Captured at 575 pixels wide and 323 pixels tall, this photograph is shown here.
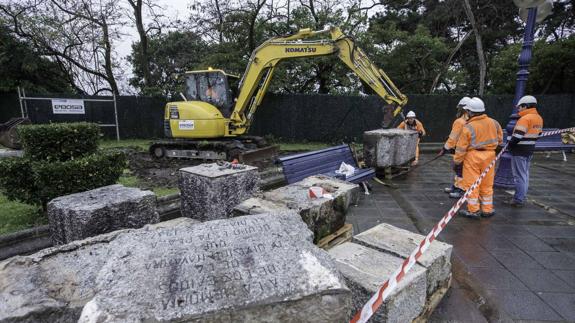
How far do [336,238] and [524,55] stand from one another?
4970 mm

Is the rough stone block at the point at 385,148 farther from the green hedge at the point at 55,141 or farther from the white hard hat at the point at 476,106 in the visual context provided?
the green hedge at the point at 55,141

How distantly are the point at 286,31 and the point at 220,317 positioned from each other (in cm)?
1600

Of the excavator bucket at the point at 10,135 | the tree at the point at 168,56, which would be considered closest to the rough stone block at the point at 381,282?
the excavator bucket at the point at 10,135

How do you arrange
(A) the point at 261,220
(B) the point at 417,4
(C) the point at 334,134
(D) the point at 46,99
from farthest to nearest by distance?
(B) the point at 417,4, (C) the point at 334,134, (D) the point at 46,99, (A) the point at 261,220

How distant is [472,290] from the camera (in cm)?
276

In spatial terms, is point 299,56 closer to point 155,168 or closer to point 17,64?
point 155,168

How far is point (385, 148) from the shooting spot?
646cm

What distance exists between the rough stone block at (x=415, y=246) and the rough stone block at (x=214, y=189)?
151cm

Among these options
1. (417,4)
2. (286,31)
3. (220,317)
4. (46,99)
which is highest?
(417,4)

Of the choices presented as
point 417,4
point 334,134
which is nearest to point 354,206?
point 334,134

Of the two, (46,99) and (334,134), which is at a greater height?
(46,99)

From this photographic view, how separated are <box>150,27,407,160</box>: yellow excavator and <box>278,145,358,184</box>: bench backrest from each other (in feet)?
7.83

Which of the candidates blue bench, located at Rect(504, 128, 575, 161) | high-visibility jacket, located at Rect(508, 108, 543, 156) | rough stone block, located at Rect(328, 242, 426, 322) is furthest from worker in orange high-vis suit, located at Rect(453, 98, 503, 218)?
blue bench, located at Rect(504, 128, 575, 161)

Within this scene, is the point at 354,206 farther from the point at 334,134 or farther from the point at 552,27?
the point at 552,27
